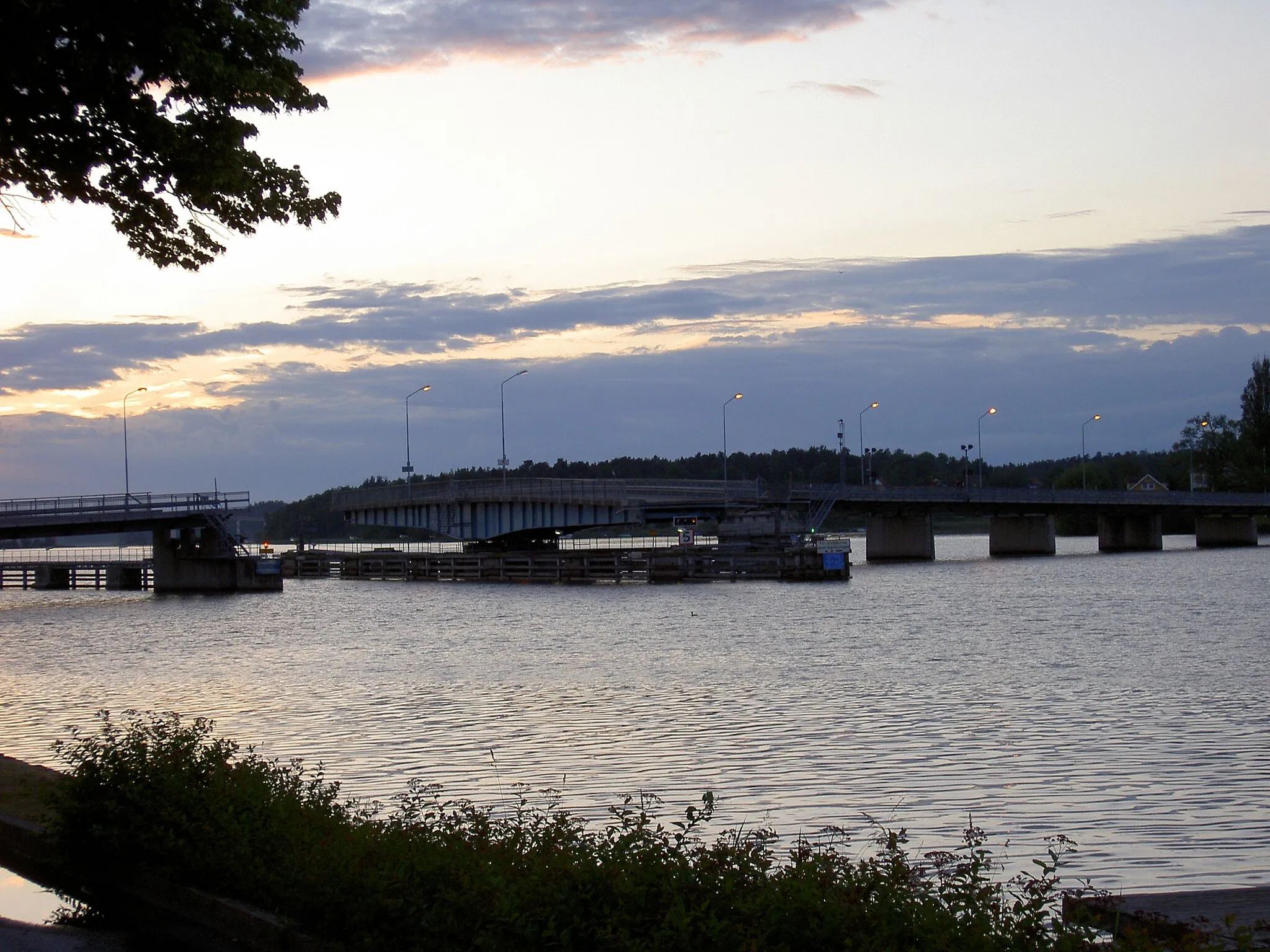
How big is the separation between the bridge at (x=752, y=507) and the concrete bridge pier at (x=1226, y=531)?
8.37 metres

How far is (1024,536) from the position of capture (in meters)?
149

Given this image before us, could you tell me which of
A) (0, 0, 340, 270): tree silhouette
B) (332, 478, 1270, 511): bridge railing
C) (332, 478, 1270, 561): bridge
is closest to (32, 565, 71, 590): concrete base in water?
(332, 478, 1270, 561): bridge

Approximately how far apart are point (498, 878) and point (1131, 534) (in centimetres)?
16197

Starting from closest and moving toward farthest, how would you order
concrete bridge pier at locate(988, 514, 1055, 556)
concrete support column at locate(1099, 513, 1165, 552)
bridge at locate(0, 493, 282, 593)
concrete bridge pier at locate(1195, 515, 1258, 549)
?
bridge at locate(0, 493, 282, 593) < concrete bridge pier at locate(988, 514, 1055, 556) < concrete support column at locate(1099, 513, 1165, 552) < concrete bridge pier at locate(1195, 515, 1258, 549)

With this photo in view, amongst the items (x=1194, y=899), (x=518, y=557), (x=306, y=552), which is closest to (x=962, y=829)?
(x=1194, y=899)

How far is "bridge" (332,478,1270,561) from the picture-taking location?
99.4 metres

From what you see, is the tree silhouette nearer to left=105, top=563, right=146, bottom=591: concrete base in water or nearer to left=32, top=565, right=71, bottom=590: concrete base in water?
left=105, top=563, right=146, bottom=591: concrete base in water

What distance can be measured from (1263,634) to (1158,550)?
381 feet

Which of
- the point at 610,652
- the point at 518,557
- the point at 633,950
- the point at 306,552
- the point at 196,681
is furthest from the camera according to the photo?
the point at 306,552

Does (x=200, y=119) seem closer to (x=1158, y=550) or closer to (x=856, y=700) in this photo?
(x=856, y=700)

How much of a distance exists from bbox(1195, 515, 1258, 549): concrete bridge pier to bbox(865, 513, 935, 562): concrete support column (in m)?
52.4

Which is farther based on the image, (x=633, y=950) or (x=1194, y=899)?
(x=1194, y=899)

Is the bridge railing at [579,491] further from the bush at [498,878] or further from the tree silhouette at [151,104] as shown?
the bush at [498,878]

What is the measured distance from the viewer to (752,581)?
90000 millimetres
